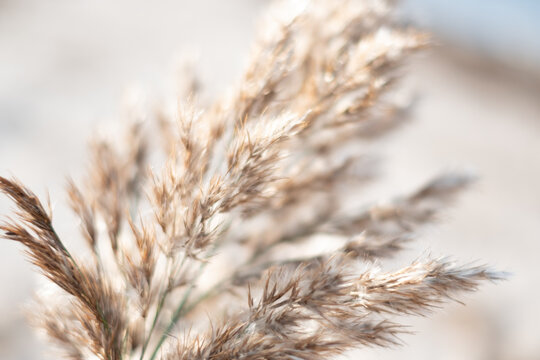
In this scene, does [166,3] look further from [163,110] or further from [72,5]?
[163,110]

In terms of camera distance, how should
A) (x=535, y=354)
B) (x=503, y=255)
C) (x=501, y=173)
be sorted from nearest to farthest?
(x=535, y=354)
(x=503, y=255)
(x=501, y=173)

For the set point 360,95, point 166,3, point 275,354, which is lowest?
point 275,354

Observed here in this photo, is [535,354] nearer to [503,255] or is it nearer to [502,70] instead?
[503,255]

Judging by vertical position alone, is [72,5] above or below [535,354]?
above

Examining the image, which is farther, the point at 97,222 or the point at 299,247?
the point at 299,247

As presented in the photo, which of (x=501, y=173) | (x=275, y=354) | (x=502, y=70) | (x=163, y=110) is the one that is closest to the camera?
(x=275, y=354)

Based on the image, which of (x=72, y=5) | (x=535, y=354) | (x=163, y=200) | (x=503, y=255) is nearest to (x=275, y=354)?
(x=163, y=200)

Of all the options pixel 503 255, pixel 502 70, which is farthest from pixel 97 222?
pixel 502 70
